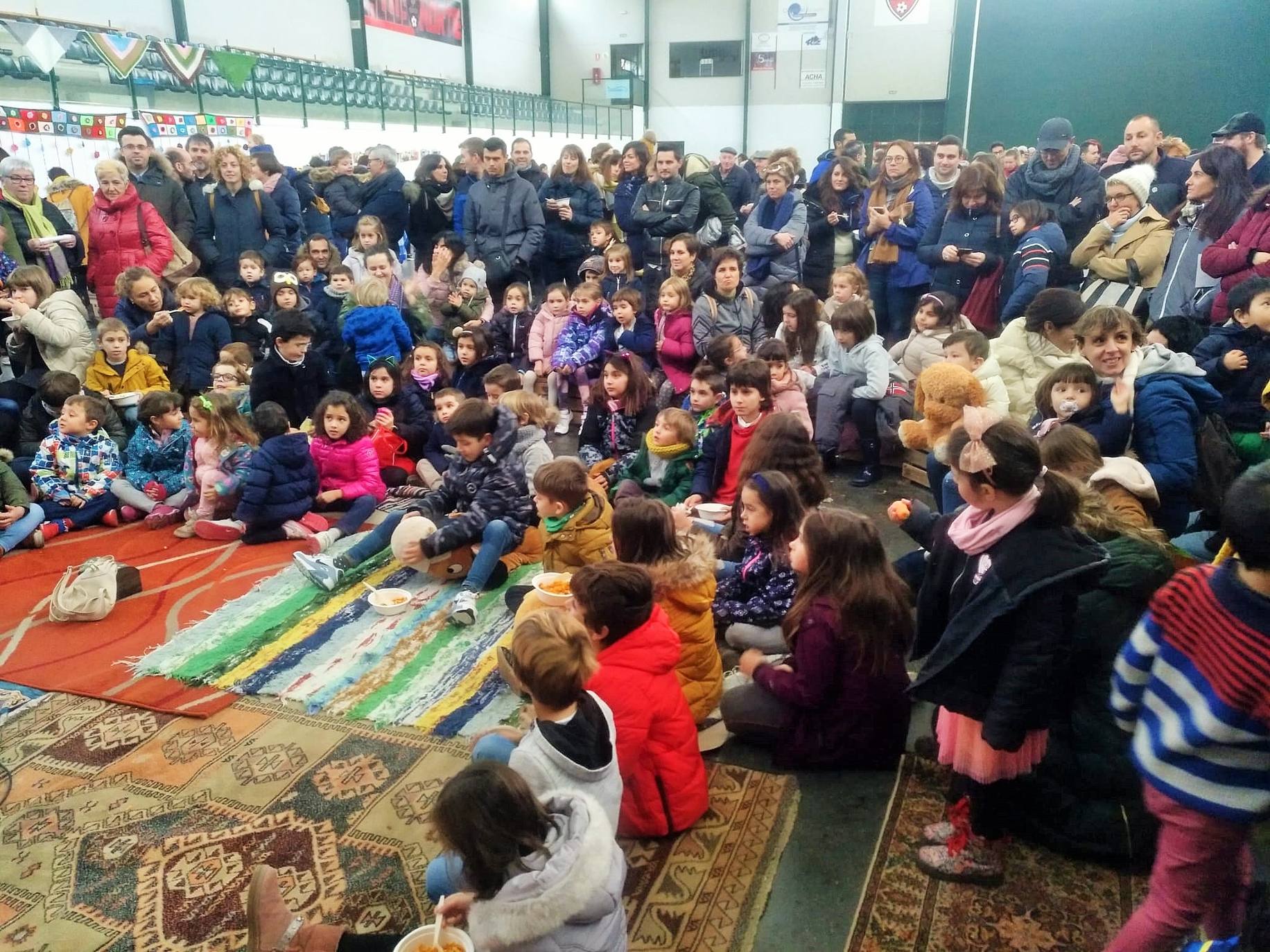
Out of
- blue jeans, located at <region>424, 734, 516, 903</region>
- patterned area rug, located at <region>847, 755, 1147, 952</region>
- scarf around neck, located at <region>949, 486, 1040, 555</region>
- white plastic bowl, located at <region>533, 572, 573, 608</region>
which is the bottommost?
patterned area rug, located at <region>847, 755, 1147, 952</region>

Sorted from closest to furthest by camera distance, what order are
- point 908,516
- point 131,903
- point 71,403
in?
point 131,903
point 908,516
point 71,403

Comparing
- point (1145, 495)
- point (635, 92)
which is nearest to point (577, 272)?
point (1145, 495)

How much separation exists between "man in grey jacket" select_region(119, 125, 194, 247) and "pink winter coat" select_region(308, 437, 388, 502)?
3068mm

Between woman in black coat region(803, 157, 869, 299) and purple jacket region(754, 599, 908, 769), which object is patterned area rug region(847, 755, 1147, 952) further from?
woman in black coat region(803, 157, 869, 299)

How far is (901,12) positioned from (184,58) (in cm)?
1198

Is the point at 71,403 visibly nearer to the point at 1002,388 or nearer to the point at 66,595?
the point at 66,595

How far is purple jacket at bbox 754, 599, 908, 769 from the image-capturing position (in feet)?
8.49

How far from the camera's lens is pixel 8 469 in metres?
4.70

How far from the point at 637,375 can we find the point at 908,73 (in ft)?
44.8

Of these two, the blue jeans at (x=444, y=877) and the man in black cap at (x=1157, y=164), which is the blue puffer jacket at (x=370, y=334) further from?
the man in black cap at (x=1157, y=164)

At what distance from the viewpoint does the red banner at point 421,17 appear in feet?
47.6

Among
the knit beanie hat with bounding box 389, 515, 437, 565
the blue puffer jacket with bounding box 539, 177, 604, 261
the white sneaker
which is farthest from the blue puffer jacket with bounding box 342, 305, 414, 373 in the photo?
the white sneaker

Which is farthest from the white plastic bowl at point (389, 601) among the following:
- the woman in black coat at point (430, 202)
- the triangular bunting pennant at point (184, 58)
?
the triangular bunting pennant at point (184, 58)

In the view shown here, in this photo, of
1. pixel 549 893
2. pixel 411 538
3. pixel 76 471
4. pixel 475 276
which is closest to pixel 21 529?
pixel 76 471
